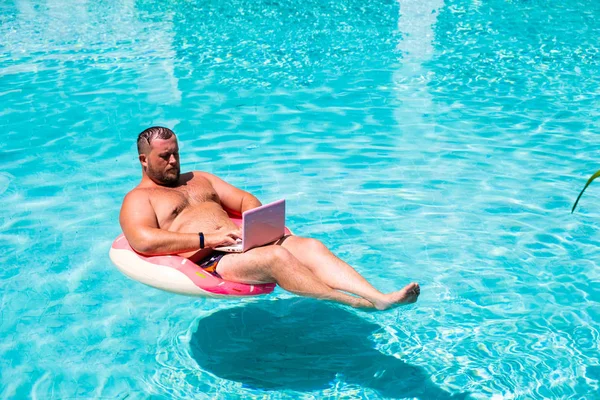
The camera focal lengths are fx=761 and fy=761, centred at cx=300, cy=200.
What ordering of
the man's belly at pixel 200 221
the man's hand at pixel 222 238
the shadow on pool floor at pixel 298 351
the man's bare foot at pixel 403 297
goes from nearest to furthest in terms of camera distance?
the man's bare foot at pixel 403 297 < the man's hand at pixel 222 238 < the shadow on pool floor at pixel 298 351 < the man's belly at pixel 200 221

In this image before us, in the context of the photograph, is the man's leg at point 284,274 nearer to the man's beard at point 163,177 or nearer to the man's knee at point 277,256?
the man's knee at point 277,256

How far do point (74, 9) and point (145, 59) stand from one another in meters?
3.71

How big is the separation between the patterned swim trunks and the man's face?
0.51 metres

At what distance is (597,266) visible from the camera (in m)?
4.86

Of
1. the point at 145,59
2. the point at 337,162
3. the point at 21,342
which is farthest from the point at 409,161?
the point at 145,59

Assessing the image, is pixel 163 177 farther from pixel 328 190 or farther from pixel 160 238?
pixel 328 190

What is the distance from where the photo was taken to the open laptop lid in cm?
346

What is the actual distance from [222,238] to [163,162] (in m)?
0.61

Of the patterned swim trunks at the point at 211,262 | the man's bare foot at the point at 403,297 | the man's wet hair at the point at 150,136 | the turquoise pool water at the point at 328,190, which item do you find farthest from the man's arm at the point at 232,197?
the man's bare foot at the point at 403,297

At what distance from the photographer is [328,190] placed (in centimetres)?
602

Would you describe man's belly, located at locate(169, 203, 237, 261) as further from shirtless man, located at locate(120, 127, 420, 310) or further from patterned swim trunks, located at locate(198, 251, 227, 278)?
patterned swim trunks, located at locate(198, 251, 227, 278)

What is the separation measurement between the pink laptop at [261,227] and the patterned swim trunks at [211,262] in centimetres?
7

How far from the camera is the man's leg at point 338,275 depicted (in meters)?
3.30

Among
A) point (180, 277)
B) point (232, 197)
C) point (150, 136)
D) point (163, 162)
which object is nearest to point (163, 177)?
point (163, 162)
